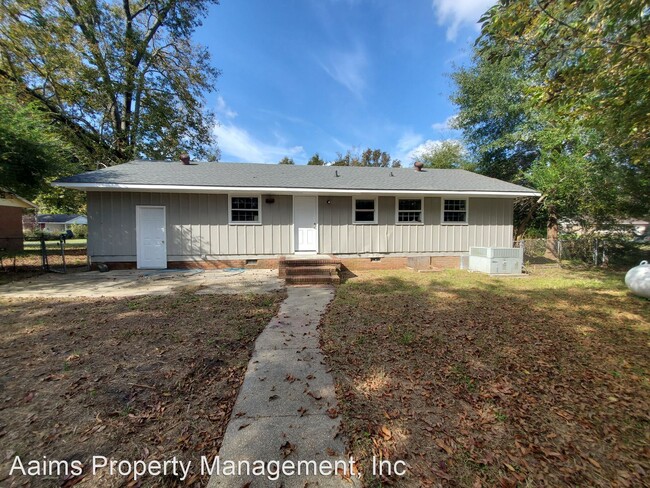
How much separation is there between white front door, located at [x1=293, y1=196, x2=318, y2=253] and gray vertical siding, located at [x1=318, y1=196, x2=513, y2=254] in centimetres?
23

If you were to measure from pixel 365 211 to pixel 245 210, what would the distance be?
175 inches

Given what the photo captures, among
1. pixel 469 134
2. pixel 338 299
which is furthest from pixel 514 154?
pixel 338 299

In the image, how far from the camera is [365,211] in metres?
10.5

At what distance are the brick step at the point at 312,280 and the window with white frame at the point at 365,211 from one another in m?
3.33

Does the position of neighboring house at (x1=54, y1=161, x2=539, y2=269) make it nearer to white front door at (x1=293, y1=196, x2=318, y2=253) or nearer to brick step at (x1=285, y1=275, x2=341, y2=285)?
white front door at (x1=293, y1=196, x2=318, y2=253)

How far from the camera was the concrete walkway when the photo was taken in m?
1.82

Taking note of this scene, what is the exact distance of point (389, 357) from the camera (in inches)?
135

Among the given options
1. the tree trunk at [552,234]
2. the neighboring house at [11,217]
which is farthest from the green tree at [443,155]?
the neighboring house at [11,217]

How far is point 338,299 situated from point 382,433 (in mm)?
4018

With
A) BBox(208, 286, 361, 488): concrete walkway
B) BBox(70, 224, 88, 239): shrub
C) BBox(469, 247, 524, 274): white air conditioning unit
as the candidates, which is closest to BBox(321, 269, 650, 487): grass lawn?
BBox(208, 286, 361, 488): concrete walkway

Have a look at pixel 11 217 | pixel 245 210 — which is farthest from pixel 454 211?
pixel 11 217

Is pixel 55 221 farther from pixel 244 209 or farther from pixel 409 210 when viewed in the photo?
pixel 409 210

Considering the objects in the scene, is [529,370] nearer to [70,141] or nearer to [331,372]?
[331,372]

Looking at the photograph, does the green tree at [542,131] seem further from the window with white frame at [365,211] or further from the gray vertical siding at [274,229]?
the window with white frame at [365,211]
